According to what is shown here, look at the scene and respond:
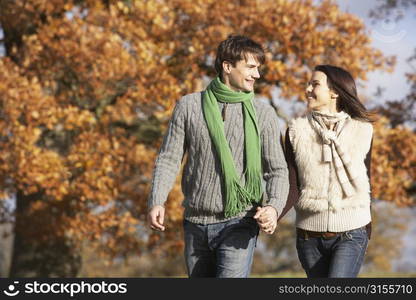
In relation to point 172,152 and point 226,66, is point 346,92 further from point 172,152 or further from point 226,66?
point 172,152

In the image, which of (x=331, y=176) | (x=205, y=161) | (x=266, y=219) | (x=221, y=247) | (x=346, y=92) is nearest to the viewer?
(x=266, y=219)

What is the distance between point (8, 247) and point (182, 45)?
22236 mm

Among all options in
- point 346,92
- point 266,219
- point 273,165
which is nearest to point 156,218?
point 266,219

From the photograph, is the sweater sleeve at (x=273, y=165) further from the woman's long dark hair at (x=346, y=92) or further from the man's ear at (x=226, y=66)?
the woman's long dark hair at (x=346, y=92)

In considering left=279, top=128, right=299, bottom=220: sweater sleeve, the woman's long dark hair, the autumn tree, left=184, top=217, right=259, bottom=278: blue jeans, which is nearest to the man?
left=184, top=217, right=259, bottom=278: blue jeans

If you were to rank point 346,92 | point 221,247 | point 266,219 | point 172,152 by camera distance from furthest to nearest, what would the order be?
point 346,92, point 172,152, point 221,247, point 266,219

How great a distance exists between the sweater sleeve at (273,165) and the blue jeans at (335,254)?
490 mm

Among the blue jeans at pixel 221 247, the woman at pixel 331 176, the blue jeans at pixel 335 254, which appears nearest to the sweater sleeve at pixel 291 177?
the woman at pixel 331 176

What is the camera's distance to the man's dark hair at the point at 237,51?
4547 mm

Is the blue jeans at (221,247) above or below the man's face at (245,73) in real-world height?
below

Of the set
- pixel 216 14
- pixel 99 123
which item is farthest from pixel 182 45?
pixel 99 123

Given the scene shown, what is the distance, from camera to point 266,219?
4191mm

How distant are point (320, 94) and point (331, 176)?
0.60 m

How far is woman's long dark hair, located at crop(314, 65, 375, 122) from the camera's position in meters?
4.93
